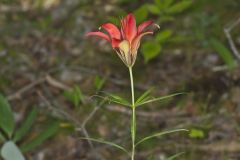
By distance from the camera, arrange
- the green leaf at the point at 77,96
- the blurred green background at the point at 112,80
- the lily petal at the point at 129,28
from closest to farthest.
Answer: the lily petal at the point at 129,28 < the green leaf at the point at 77,96 < the blurred green background at the point at 112,80

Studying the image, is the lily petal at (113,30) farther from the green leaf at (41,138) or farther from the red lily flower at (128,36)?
the green leaf at (41,138)

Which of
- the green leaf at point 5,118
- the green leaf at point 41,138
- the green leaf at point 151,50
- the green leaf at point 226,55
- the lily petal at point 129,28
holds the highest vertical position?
the lily petal at point 129,28

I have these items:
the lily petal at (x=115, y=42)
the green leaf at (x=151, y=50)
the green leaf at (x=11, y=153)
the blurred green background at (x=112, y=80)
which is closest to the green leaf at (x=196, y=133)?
the blurred green background at (x=112, y=80)

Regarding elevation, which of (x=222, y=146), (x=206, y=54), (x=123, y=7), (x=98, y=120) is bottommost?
(x=222, y=146)

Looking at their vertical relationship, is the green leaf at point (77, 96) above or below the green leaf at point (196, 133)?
above

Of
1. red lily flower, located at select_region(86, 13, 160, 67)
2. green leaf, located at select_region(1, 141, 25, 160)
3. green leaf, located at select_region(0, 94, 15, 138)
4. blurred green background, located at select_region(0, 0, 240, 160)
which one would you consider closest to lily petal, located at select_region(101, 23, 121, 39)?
red lily flower, located at select_region(86, 13, 160, 67)

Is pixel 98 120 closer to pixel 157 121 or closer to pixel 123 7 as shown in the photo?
pixel 157 121

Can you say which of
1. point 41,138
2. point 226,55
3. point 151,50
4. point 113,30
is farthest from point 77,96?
point 226,55

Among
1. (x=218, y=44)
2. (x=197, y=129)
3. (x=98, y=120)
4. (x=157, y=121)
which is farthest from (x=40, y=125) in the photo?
(x=218, y=44)
